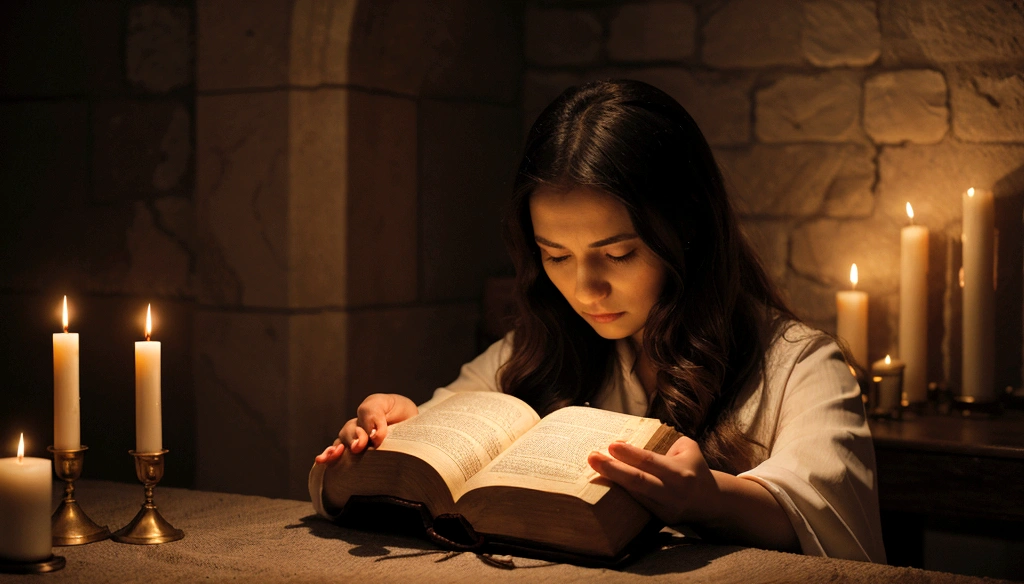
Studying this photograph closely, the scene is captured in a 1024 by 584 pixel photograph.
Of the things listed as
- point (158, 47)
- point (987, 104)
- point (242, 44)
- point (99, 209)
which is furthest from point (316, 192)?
point (987, 104)

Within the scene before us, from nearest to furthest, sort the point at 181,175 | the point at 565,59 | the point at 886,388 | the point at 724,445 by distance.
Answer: the point at 724,445, the point at 886,388, the point at 181,175, the point at 565,59

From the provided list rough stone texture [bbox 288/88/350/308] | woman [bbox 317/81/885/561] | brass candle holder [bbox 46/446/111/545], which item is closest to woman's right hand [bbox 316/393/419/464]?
woman [bbox 317/81/885/561]

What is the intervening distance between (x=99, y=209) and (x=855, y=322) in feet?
7.73

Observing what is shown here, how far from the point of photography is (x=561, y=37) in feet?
11.6

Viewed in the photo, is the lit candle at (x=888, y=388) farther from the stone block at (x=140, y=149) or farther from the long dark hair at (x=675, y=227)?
the stone block at (x=140, y=149)

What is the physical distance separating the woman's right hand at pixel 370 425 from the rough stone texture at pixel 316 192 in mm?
950

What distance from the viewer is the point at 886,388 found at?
2.77 m

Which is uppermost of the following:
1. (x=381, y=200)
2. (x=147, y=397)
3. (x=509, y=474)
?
(x=381, y=200)

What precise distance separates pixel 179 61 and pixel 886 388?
2273 millimetres

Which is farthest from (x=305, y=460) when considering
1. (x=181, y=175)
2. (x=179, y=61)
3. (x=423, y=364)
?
(x=179, y=61)

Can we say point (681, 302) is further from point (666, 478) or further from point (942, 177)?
point (942, 177)

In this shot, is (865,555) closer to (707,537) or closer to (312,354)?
(707,537)

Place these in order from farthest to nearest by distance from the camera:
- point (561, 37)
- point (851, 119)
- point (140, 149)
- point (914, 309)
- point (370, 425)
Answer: point (561, 37) < point (140, 149) < point (851, 119) < point (914, 309) < point (370, 425)

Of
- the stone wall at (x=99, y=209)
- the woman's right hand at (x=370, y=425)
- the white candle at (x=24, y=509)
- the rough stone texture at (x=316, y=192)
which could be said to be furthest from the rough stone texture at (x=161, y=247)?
the white candle at (x=24, y=509)
